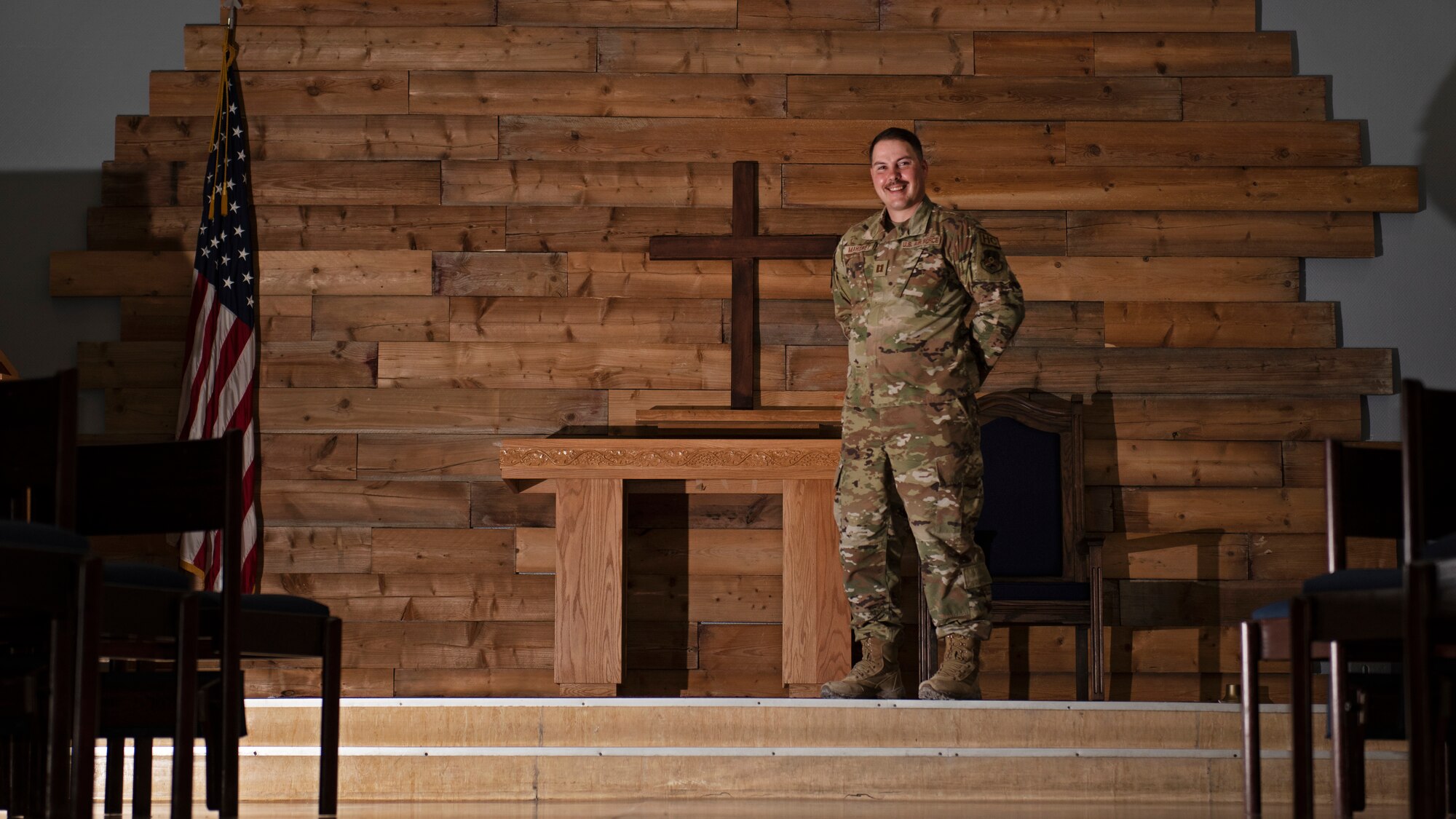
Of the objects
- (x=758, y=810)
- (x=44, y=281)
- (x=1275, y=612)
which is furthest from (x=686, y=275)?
(x=1275, y=612)

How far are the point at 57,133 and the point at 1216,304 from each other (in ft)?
15.1

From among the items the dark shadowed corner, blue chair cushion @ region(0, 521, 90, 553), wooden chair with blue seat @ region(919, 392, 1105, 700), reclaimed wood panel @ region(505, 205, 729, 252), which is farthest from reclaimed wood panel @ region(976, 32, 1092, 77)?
blue chair cushion @ region(0, 521, 90, 553)

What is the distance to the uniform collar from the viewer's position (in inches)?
164

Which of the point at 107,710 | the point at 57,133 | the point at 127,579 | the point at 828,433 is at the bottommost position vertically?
the point at 107,710

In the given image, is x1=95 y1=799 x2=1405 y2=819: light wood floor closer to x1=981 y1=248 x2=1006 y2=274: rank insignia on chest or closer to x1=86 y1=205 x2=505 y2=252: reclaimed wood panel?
x1=981 y1=248 x2=1006 y2=274: rank insignia on chest

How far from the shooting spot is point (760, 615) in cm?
551

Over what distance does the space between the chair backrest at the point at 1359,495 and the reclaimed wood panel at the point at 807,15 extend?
346 cm

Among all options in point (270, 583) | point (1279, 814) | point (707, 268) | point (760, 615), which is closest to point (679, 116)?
point (707, 268)

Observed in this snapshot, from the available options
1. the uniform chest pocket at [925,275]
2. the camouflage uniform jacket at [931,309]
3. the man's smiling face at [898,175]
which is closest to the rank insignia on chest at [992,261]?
the camouflage uniform jacket at [931,309]

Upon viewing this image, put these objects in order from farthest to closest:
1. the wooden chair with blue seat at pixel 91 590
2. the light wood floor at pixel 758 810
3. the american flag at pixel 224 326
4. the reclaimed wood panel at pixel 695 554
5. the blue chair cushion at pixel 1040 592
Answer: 1. the reclaimed wood panel at pixel 695 554
2. the american flag at pixel 224 326
3. the blue chair cushion at pixel 1040 592
4. the light wood floor at pixel 758 810
5. the wooden chair with blue seat at pixel 91 590

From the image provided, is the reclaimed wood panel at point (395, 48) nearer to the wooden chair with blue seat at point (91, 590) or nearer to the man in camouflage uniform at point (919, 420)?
the man in camouflage uniform at point (919, 420)

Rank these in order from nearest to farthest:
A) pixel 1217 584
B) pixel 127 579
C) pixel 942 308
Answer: pixel 127 579 < pixel 942 308 < pixel 1217 584

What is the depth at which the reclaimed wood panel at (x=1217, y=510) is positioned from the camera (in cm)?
550

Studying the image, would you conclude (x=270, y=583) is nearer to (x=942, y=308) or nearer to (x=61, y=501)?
(x=942, y=308)
